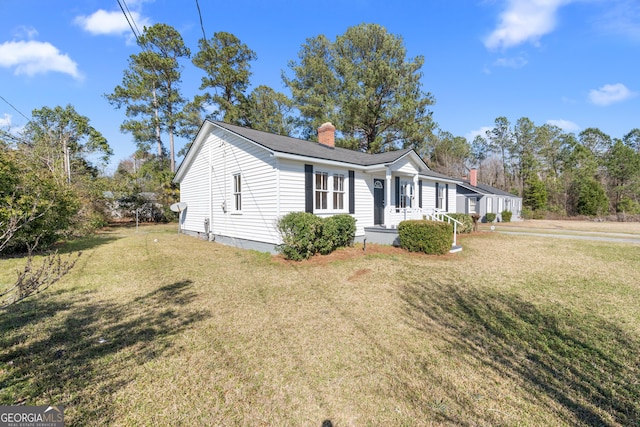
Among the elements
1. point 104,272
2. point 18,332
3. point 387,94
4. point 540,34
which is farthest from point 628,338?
point 387,94

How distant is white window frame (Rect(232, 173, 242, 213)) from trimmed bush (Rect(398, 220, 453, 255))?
686 centimetres

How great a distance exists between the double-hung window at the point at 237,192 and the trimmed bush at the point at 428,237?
6.86m

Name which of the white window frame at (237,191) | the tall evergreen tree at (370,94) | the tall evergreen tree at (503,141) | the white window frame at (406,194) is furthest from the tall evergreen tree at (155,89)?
the tall evergreen tree at (503,141)

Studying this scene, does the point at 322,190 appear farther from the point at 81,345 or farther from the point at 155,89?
the point at 155,89

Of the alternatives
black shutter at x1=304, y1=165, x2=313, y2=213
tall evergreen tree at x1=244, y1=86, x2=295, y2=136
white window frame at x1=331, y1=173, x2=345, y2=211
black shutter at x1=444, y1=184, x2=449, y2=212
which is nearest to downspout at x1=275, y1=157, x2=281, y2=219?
black shutter at x1=304, y1=165, x2=313, y2=213

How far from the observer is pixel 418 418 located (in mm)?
2402

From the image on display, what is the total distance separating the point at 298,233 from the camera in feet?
27.7

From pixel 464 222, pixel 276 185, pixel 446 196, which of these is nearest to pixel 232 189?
pixel 276 185

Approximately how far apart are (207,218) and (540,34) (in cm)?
1652

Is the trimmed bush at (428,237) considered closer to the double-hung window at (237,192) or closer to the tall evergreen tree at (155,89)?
the double-hung window at (237,192)

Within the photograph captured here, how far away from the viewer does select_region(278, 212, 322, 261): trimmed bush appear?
8445 millimetres

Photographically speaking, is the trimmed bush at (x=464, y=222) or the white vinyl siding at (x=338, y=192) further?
the trimmed bush at (x=464, y=222)

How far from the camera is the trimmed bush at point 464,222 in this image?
14896mm

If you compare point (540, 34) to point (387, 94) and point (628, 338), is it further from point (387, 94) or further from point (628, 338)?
point (387, 94)
